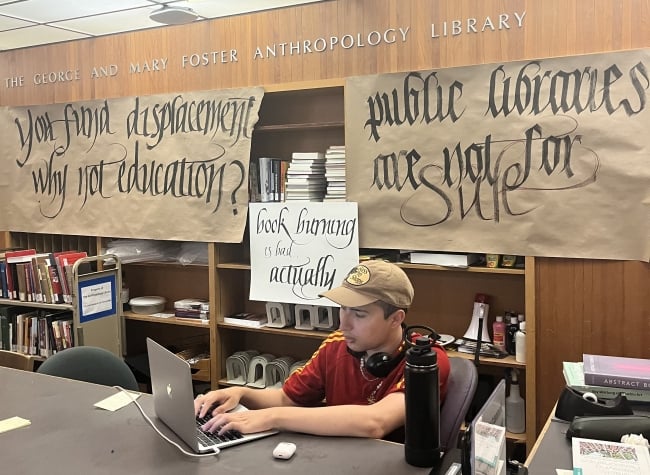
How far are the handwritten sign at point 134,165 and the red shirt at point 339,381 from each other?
1485mm

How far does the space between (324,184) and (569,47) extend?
52.3 inches

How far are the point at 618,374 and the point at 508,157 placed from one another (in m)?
1.19

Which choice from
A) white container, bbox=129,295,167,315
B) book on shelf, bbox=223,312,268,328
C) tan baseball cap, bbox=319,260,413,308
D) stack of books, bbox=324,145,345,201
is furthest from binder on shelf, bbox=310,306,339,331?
tan baseball cap, bbox=319,260,413,308

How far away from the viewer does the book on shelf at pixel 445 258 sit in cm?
283

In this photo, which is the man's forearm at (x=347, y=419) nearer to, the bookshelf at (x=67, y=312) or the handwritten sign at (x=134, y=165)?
the handwritten sign at (x=134, y=165)

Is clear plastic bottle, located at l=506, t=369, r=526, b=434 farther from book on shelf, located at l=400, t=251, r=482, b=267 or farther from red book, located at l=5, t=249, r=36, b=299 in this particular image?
red book, located at l=5, t=249, r=36, b=299

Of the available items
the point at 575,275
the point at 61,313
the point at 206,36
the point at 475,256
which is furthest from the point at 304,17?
the point at 61,313

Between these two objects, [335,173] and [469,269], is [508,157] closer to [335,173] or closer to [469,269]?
[469,269]

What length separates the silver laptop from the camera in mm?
1444

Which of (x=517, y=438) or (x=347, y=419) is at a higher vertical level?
(x=347, y=419)

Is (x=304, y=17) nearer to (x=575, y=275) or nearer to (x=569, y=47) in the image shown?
(x=569, y=47)

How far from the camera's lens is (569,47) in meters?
2.61

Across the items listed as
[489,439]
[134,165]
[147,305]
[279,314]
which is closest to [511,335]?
[279,314]

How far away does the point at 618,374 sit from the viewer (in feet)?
5.82
